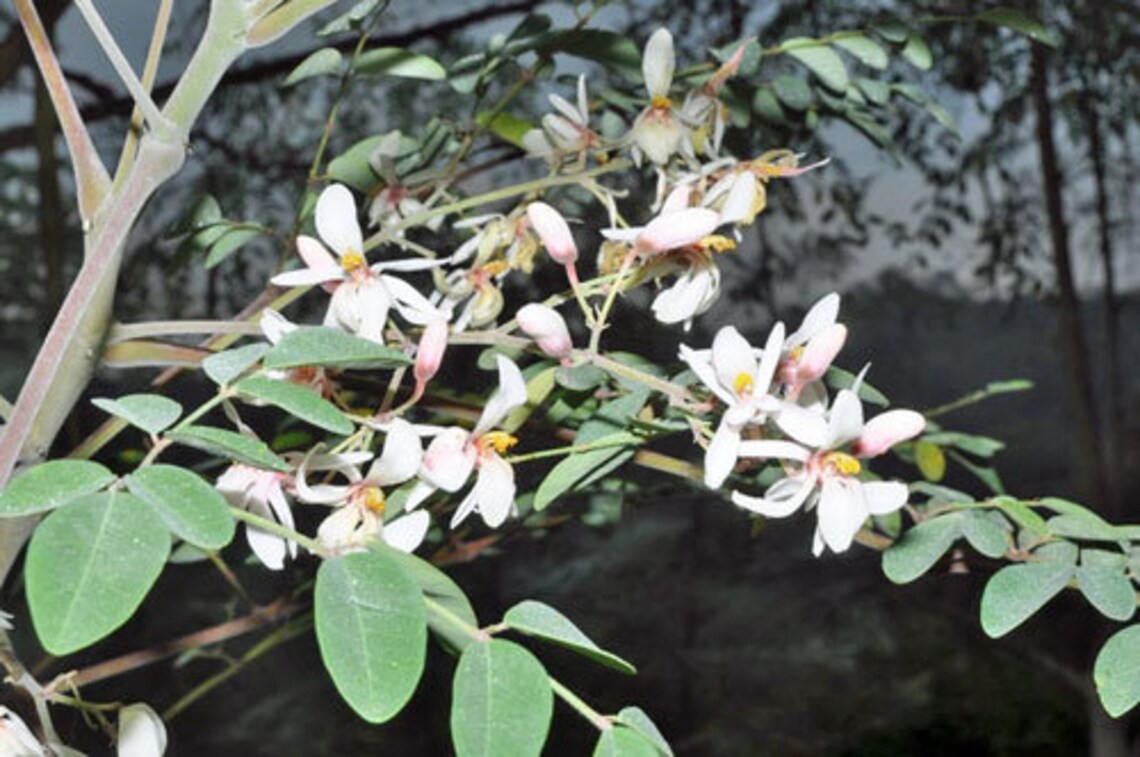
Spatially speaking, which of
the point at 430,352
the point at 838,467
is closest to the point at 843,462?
the point at 838,467

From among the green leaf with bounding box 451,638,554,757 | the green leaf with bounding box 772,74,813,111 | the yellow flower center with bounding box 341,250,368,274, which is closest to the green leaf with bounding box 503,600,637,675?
the green leaf with bounding box 451,638,554,757

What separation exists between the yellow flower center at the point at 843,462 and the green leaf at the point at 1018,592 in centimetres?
6

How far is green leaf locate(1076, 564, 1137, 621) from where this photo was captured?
338 mm

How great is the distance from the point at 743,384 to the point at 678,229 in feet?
0.16

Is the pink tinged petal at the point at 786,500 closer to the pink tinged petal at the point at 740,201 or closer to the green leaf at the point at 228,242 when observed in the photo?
the pink tinged petal at the point at 740,201

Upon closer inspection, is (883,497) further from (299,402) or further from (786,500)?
(299,402)

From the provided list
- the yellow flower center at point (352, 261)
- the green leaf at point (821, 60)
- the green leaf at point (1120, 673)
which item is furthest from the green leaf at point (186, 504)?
the green leaf at point (821, 60)

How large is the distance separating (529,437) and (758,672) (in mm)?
1610

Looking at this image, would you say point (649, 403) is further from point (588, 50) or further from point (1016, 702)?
point (1016, 702)

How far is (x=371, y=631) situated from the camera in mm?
243

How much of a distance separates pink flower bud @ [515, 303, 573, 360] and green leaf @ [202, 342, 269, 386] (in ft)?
0.21

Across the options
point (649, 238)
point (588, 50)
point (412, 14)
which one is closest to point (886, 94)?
point (588, 50)

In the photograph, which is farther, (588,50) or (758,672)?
(758,672)

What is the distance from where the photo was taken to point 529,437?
0.46m
